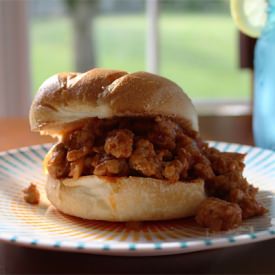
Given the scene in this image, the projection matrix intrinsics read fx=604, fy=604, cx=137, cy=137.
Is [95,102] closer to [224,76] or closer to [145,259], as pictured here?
[145,259]

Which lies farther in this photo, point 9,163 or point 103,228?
point 9,163

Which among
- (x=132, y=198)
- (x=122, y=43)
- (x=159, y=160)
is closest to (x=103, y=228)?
(x=132, y=198)

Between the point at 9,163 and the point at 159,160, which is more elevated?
the point at 159,160

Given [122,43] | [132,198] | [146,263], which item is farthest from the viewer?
[122,43]

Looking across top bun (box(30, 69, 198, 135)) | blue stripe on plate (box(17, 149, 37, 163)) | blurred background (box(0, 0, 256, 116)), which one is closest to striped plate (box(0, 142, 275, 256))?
blue stripe on plate (box(17, 149, 37, 163))

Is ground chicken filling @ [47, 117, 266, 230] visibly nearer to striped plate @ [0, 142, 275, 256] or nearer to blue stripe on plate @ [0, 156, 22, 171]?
striped plate @ [0, 142, 275, 256]

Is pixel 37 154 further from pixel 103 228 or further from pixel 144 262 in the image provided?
pixel 144 262

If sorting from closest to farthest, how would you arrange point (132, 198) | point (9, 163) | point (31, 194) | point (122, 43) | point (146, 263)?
1. point (146, 263)
2. point (132, 198)
3. point (31, 194)
4. point (9, 163)
5. point (122, 43)

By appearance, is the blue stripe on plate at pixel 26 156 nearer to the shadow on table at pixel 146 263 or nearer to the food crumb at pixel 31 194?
the food crumb at pixel 31 194
